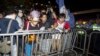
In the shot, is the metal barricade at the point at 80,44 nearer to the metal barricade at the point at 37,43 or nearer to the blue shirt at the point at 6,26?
the metal barricade at the point at 37,43

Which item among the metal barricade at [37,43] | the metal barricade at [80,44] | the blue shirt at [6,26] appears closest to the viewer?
the metal barricade at [37,43]

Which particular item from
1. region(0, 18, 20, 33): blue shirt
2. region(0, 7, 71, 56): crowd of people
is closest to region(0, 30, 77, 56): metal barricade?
region(0, 7, 71, 56): crowd of people

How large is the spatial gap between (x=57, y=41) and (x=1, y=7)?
12568mm

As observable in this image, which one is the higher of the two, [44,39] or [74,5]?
[74,5]

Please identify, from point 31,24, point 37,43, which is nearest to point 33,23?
point 31,24

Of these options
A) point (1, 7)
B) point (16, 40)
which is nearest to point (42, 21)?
point (16, 40)

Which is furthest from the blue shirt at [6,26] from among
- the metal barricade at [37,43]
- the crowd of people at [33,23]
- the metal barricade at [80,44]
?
the metal barricade at [80,44]

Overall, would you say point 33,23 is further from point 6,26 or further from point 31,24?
point 6,26

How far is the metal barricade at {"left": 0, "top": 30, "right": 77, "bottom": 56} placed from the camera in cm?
630

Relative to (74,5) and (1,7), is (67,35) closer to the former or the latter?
(1,7)

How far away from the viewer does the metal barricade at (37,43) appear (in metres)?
6.30

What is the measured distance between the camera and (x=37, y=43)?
6.86 m

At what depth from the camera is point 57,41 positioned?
23.5 ft

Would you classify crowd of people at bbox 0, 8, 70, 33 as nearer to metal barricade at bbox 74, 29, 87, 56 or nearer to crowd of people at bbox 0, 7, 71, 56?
crowd of people at bbox 0, 7, 71, 56
